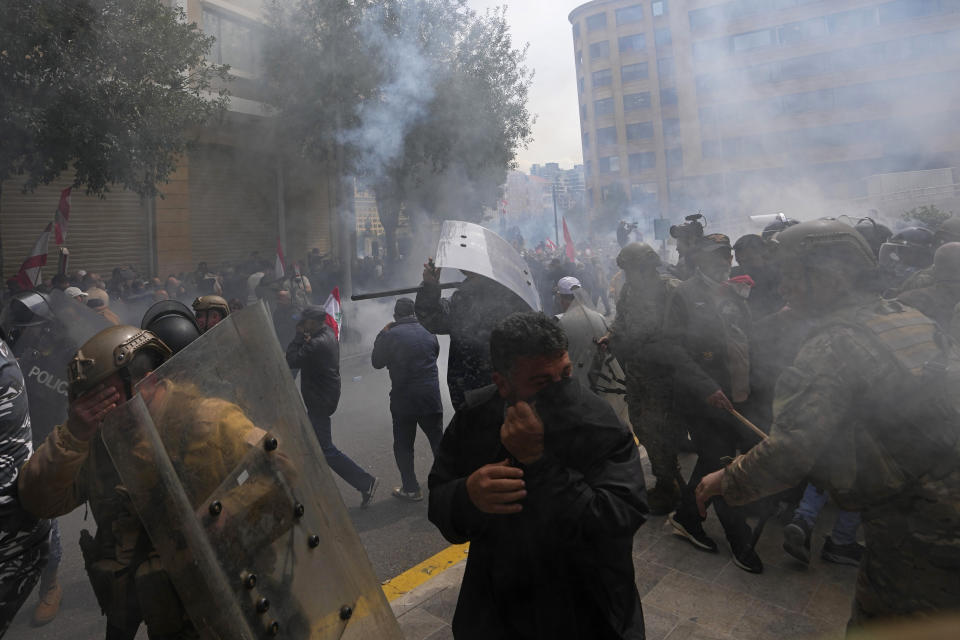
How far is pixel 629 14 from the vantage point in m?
40.2

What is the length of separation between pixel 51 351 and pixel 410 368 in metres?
2.19

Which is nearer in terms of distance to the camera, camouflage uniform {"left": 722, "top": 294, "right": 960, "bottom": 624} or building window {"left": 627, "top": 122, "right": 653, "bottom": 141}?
camouflage uniform {"left": 722, "top": 294, "right": 960, "bottom": 624}

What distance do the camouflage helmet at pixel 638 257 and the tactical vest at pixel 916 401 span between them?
71.5 inches

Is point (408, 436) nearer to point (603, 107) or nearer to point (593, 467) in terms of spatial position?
point (593, 467)

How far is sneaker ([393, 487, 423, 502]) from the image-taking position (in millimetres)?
4125

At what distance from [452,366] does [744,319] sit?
1648mm

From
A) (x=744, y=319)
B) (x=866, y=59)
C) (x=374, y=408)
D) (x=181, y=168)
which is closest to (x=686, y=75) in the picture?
(x=866, y=59)

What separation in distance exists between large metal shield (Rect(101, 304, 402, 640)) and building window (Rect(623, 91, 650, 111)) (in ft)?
144

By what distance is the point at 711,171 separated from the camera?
1005 inches

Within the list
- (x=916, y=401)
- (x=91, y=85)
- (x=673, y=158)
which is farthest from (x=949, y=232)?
(x=673, y=158)

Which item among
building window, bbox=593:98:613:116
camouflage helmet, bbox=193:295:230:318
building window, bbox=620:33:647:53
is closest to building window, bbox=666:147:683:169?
building window, bbox=593:98:613:116

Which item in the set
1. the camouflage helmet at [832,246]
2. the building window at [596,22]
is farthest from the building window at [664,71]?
the camouflage helmet at [832,246]

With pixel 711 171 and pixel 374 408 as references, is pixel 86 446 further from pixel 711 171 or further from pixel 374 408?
pixel 711 171

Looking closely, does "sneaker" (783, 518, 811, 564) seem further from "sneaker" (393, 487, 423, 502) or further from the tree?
the tree
